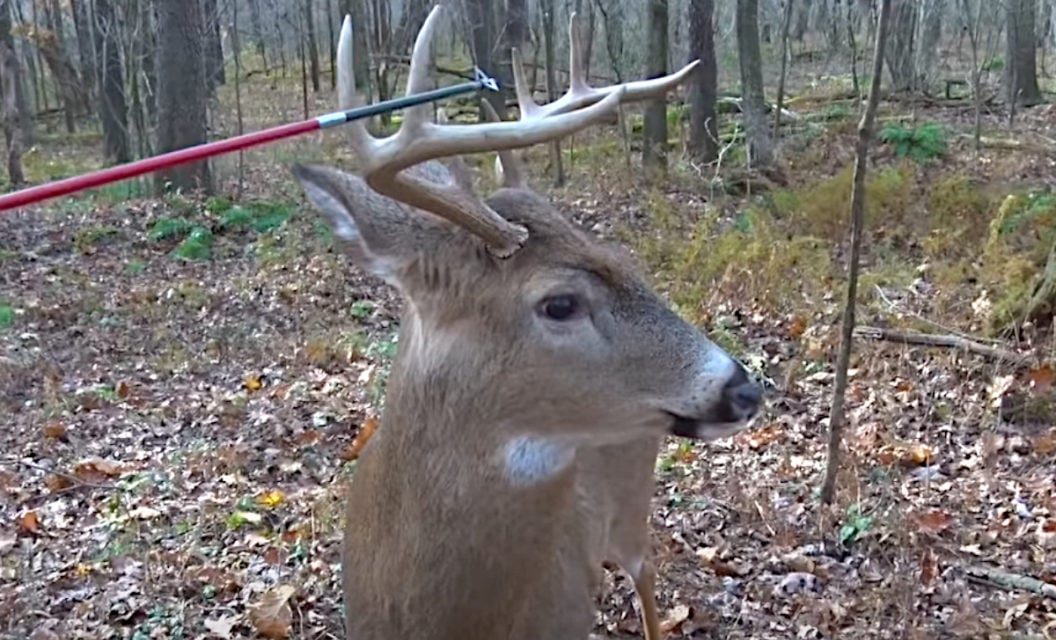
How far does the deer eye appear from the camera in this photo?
3016 mm

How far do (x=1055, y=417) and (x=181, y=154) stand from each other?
16.9 feet

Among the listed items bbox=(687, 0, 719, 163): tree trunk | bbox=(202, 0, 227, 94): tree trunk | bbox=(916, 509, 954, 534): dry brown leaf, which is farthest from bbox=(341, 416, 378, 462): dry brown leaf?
bbox=(202, 0, 227, 94): tree trunk

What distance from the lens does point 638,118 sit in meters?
20.6

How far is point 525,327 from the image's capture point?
3.03 meters

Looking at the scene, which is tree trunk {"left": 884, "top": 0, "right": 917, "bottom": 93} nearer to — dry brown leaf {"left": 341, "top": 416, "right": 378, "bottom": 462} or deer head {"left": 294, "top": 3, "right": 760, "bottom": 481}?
dry brown leaf {"left": 341, "top": 416, "right": 378, "bottom": 462}

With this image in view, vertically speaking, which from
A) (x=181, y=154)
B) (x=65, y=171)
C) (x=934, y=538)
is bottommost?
(x=65, y=171)

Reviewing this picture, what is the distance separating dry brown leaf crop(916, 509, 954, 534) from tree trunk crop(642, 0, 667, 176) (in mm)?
10098

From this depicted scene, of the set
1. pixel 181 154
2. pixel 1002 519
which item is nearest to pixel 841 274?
Answer: pixel 1002 519

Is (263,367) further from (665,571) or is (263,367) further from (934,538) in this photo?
(934,538)

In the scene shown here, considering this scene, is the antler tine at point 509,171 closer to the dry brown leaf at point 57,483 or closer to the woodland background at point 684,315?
the woodland background at point 684,315

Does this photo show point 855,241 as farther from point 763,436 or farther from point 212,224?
point 212,224

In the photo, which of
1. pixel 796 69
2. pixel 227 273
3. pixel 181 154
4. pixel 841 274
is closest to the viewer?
pixel 181 154

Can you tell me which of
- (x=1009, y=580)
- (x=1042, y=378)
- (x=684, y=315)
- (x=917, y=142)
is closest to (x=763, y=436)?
(x=1042, y=378)

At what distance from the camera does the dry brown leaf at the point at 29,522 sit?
5814 millimetres
